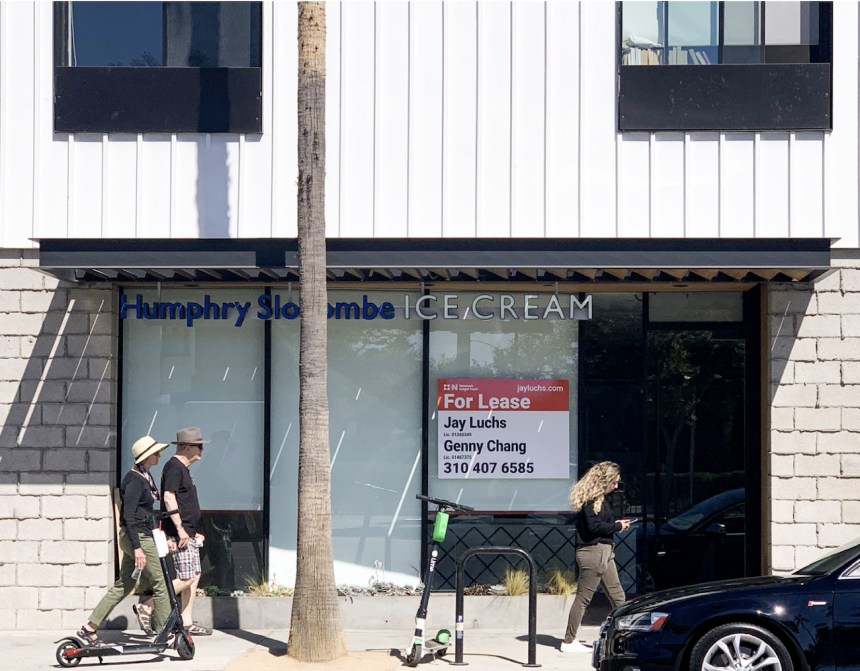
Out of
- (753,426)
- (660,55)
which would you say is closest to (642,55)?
(660,55)

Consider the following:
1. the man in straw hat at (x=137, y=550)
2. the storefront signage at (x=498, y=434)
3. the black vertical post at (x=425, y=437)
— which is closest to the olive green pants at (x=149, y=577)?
the man in straw hat at (x=137, y=550)

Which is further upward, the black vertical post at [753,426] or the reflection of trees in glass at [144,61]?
the reflection of trees in glass at [144,61]

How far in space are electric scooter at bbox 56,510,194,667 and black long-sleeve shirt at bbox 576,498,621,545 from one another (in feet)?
12.4

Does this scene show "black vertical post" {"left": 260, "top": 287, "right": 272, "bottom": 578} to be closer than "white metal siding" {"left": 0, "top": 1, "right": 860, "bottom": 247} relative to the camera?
No

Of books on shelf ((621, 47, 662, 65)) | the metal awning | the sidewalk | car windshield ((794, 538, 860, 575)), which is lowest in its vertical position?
the sidewalk

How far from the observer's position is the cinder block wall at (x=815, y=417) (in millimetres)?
10672

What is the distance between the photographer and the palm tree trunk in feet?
29.9

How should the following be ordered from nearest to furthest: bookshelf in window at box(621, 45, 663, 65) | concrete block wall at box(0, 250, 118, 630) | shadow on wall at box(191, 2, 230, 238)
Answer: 1. shadow on wall at box(191, 2, 230, 238)
2. bookshelf in window at box(621, 45, 663, 65)
3. concrete block wall at box(0, 250, 118, 630)

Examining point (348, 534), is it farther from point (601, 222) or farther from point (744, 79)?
point (744, 79)

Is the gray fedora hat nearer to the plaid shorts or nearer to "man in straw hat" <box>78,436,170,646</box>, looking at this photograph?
"man in straw hat" <box>78,436,170,646</box>

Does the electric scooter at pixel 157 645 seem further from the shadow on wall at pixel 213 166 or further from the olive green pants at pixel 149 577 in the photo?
the shadow on wall at pixel 213 166

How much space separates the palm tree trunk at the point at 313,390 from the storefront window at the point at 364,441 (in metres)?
2.12

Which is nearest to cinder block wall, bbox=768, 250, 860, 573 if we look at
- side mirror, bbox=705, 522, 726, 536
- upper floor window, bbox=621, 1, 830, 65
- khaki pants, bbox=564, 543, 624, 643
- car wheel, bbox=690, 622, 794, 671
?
side mirror, bbox=705, 522, 726, 536

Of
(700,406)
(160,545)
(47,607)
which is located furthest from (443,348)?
(47,607)
